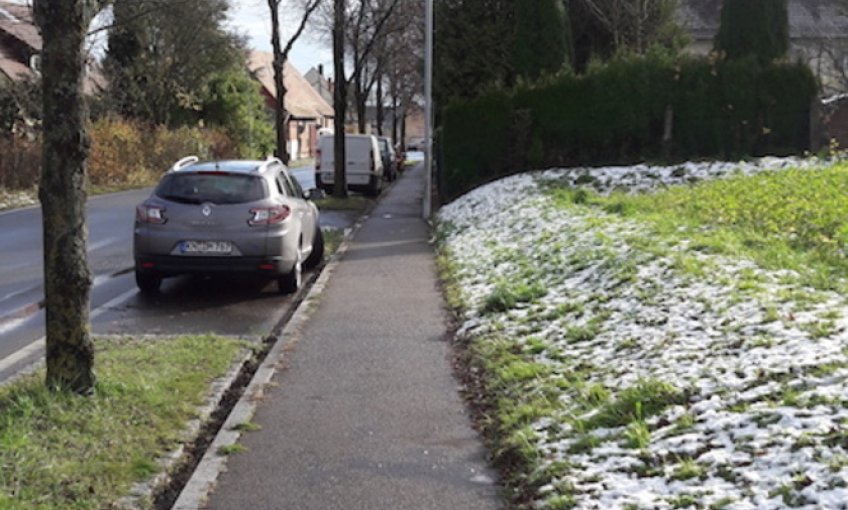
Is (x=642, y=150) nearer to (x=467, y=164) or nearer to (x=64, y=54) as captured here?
(x=467, y=164)

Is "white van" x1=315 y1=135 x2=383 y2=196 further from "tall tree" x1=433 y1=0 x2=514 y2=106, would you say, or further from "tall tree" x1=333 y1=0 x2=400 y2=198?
"tall tree" x1=433 y1=0 x2=514 y2=106

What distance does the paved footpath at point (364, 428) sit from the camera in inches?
201

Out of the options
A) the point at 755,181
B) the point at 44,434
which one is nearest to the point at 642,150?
the point at 755,181

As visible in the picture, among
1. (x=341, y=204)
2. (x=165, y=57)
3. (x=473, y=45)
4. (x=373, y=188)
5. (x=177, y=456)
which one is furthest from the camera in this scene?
(x=165, y=57)

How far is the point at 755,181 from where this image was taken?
15.6 m

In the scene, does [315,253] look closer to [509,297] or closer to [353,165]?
[509,297]

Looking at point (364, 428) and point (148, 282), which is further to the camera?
point (148, 282)

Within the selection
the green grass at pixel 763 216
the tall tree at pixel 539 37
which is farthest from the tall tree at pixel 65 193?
the tall tree at pixel 539 37

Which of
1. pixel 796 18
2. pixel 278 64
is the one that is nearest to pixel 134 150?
pixel 278 64

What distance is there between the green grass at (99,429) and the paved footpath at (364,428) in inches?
18.6

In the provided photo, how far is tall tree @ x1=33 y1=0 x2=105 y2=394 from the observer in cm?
593

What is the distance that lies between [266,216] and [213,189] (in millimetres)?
683

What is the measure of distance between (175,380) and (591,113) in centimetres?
1646

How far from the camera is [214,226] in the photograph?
11.3 metres
